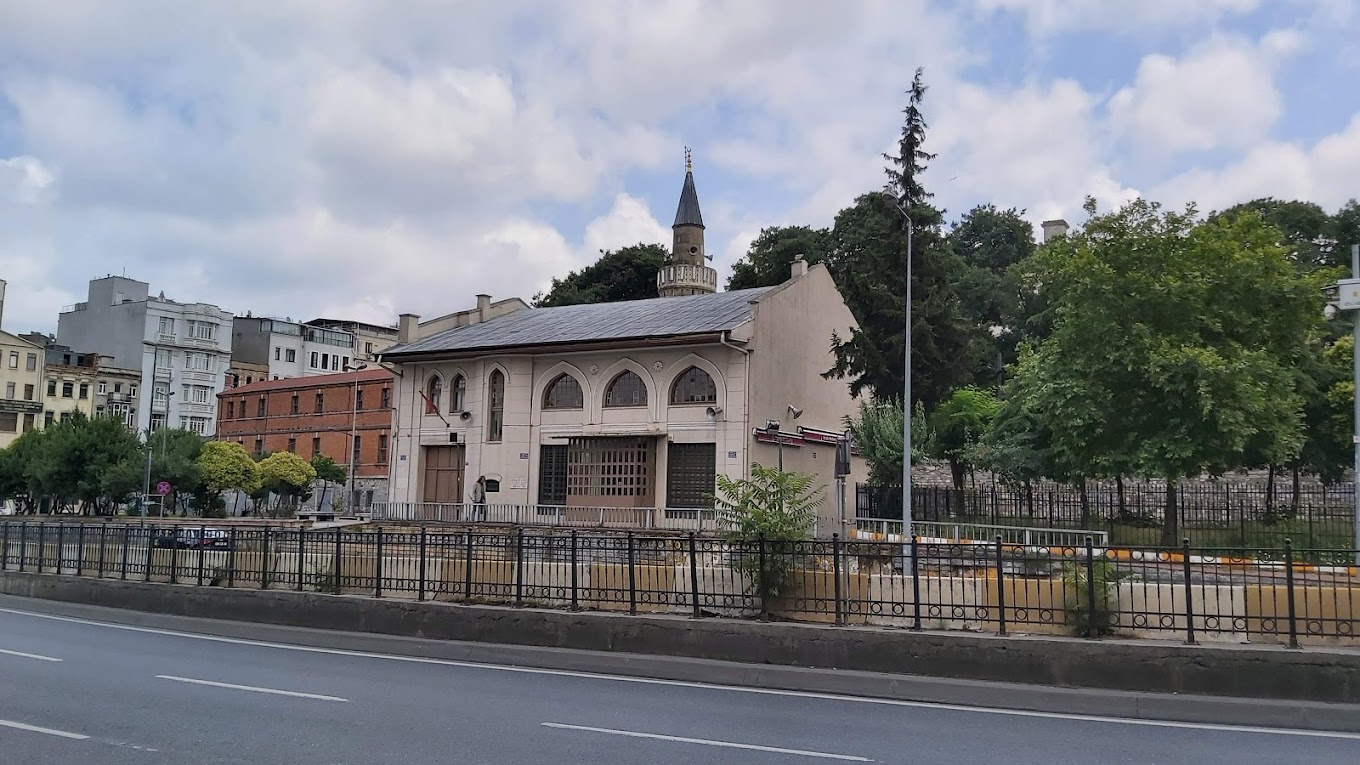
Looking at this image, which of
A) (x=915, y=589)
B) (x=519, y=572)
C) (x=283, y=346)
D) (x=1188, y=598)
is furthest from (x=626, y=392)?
(x=283, y=346)

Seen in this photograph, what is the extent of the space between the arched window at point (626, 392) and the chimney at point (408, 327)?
425 inches

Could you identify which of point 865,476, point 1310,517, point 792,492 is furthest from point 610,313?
point 792,492

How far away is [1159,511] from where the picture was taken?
32.0 meters

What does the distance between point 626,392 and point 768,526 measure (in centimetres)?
2189

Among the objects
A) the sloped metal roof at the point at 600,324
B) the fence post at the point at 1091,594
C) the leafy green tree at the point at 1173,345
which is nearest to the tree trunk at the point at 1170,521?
the leafy green tree at the point at 1173,345

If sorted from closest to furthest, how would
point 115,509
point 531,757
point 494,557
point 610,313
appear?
point 531,757, point 494,557, point 610,313, point 115,509

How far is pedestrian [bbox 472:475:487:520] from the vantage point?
35.2m

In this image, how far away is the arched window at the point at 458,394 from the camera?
3797 cm

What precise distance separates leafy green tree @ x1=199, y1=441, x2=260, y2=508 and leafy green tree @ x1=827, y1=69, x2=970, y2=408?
30409 millimetres

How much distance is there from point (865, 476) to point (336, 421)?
105ft

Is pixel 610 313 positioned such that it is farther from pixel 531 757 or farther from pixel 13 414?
pixel 13 414

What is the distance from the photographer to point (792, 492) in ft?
43.3

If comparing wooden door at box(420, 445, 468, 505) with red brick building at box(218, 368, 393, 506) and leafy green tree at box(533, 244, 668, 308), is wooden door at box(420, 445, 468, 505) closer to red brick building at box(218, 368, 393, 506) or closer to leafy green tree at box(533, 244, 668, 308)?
red brick building at box(218, 368, 393, 506)

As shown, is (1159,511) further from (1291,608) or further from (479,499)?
(1291,608)
